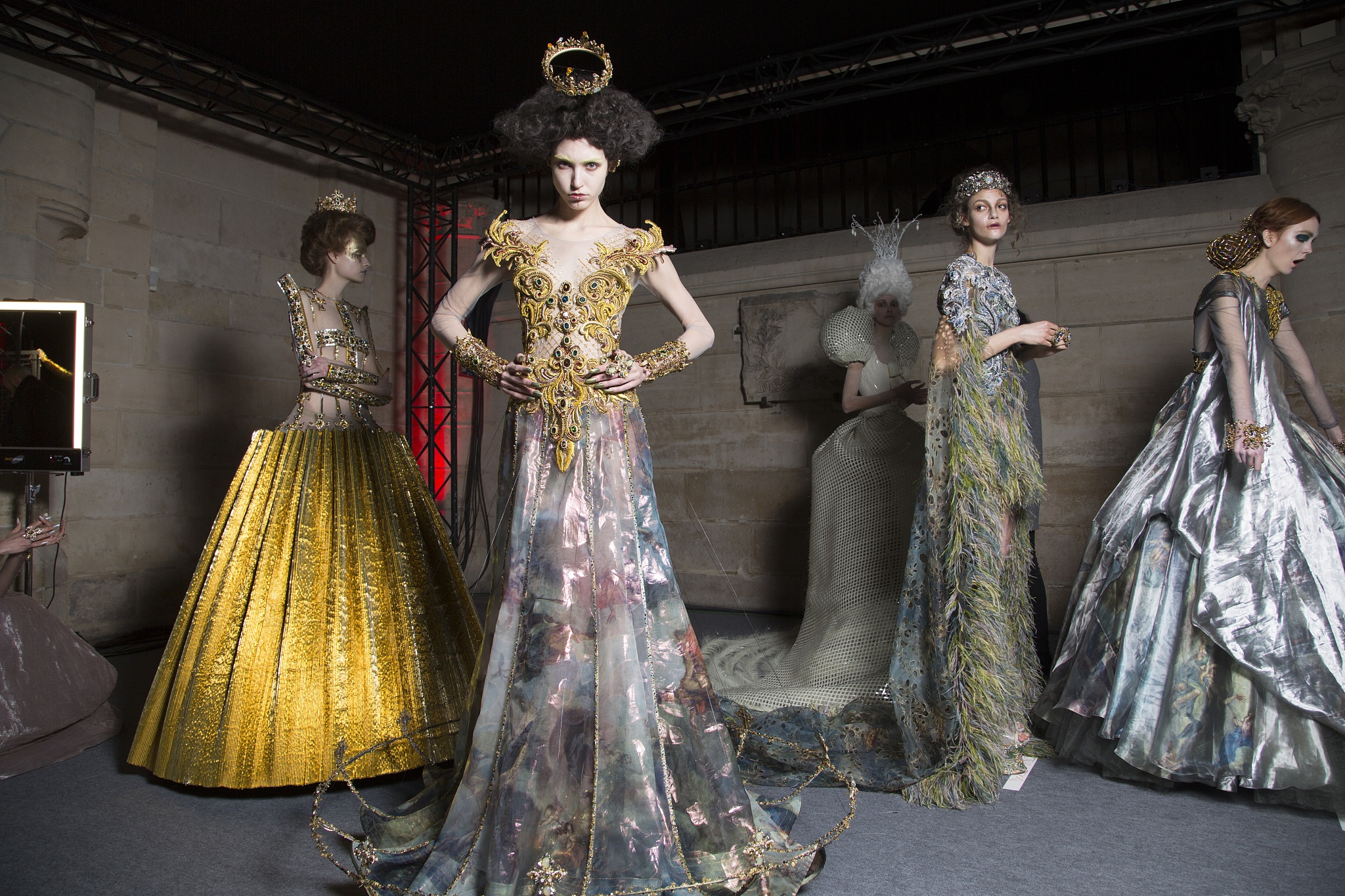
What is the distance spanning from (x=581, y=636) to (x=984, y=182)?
2035 millimetres

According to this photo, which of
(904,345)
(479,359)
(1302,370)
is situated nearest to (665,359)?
(479,359)

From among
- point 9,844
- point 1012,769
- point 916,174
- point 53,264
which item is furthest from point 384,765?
point 916,174

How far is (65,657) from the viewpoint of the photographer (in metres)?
3.04

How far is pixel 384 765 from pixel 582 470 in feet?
4.31

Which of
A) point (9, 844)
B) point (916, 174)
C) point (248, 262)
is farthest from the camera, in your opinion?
point (916, 174)

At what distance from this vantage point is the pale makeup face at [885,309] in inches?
148

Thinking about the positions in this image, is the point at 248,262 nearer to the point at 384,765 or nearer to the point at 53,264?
the point at 53,264

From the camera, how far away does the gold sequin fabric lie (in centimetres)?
251

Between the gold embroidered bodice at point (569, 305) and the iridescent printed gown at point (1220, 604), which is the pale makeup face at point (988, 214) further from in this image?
the gold embroidered bodice at point (569, 305)

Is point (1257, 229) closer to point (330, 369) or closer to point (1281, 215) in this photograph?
point (1281, 215)

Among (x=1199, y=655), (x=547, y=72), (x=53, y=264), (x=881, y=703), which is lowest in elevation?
(x=881, y=703)

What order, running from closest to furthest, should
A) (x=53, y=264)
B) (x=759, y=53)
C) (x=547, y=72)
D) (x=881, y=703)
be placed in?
(x=547, y=72) → (x=881, y=703) → (x=53, y=264) → (x=759, y=53)

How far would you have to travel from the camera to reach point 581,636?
1767mm

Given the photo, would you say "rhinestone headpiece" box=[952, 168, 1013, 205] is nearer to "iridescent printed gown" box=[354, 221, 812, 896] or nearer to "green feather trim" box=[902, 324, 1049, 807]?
"green feather trim" box=[902, 324, 1049, 807]
